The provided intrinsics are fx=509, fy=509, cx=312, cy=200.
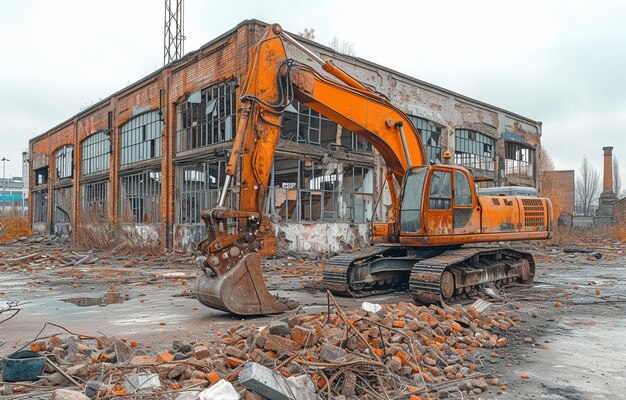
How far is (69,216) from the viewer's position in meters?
31.0

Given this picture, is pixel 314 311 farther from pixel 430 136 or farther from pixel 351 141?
pixel 430 136

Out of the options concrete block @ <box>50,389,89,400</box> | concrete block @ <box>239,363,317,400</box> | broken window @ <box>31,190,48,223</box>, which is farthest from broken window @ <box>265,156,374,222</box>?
broken window @ <box>31,190,48,223</box>

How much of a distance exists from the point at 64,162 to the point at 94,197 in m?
6.47

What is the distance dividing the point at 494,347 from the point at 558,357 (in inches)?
28.2

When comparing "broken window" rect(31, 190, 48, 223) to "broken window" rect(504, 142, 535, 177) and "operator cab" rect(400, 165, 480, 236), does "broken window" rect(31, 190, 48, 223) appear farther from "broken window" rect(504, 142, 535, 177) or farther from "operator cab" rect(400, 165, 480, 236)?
"operator cab" rect(400, 165, 480, 236)

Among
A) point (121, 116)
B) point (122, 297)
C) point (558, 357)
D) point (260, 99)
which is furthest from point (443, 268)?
point (121, 116)

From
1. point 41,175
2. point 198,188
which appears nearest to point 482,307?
point 198,188

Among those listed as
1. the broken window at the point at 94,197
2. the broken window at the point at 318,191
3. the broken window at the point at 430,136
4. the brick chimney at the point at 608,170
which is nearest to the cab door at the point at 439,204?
the broken window at the point at 318,191

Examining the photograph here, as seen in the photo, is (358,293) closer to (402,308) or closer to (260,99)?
(402,308)

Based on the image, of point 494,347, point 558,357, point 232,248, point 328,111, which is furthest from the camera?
point 328,111

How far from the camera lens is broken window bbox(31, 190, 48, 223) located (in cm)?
3659

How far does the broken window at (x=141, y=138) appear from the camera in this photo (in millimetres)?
22856

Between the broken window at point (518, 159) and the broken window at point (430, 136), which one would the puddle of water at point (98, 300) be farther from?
the broken window at point (518, 159)

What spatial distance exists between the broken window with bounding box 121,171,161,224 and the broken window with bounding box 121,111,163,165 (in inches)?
34.1
